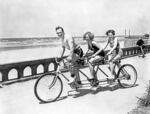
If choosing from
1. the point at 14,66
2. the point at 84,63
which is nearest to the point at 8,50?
the point at 14,66

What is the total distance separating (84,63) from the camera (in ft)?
25.0

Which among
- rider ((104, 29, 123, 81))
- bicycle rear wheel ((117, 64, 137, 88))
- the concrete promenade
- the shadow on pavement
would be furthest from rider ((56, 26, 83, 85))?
bicycle rear wheel ((117, 64, 137, 88))

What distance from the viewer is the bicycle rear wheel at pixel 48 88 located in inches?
267

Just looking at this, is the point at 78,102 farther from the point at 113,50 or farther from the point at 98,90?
the point at 113,50

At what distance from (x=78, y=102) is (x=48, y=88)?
0.79 metres

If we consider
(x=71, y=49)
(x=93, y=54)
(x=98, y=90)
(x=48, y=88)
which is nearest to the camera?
(x=48, y=88)

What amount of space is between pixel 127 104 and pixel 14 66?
4.86 meters

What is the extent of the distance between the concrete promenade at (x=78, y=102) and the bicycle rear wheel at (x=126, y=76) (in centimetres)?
19

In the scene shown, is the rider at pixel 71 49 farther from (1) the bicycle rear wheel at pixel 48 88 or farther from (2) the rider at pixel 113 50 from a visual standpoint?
(2) the rider at pixel 113 50

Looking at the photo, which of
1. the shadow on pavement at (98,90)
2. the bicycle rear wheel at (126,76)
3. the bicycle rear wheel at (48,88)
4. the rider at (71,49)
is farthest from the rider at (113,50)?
the bicycle rear wheel at (48,88)

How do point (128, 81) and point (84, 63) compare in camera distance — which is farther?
point (128, 81)

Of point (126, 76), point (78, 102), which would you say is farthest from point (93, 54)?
point (78, 102)

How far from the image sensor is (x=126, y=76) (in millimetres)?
8281

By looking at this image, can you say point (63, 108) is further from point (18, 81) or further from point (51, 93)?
point (18, 81)
